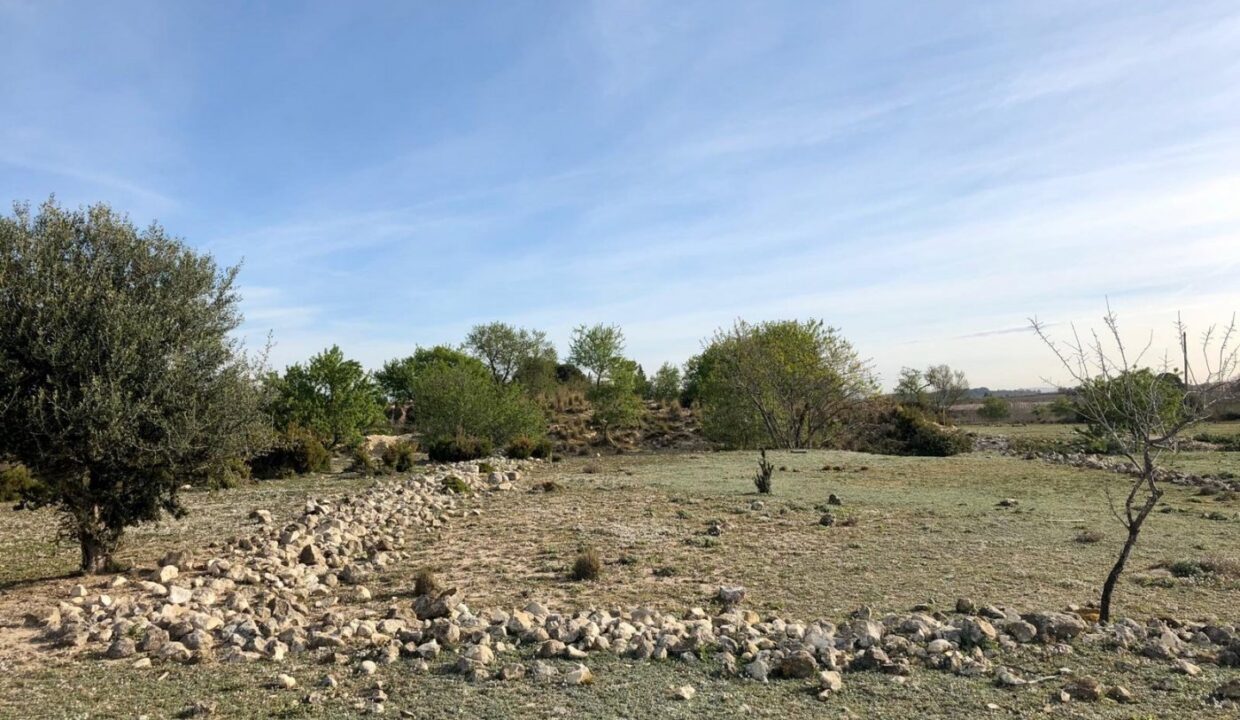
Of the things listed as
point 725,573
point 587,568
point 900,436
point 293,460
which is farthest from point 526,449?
point 900,436

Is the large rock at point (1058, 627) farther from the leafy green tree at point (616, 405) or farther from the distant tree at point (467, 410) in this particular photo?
the leafy green tree at point (616, 405)

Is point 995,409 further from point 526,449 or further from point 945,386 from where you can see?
point 526,449

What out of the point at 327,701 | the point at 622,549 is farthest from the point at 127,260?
the point at 622,549

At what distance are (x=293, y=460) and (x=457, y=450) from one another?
6234 millimetres

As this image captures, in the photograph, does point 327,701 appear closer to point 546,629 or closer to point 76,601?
point 546,629

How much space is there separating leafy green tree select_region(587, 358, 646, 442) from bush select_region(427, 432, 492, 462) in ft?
63.1

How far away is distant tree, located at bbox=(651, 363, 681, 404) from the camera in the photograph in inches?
2795

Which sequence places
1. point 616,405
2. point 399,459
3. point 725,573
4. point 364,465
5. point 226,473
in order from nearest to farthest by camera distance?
point 725,573, point 226,473, point 364,465, point 399,459, point 616,405

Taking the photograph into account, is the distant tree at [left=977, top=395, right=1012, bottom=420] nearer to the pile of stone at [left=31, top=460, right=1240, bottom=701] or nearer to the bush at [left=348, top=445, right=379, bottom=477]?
the bush at [left=348, top=445, right=379, bottom=477]

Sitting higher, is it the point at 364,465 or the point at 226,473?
the point at 226,473

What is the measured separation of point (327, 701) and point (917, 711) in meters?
4.11

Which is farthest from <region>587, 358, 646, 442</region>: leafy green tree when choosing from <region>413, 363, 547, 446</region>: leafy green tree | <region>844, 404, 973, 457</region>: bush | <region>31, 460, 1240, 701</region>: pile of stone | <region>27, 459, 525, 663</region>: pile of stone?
<region>31, 460, 1240, 701</region>: pile of stone

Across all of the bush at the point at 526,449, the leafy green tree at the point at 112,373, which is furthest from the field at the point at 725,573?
the bush at the point at 526,449

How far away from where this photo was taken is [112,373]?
8.91 metres
